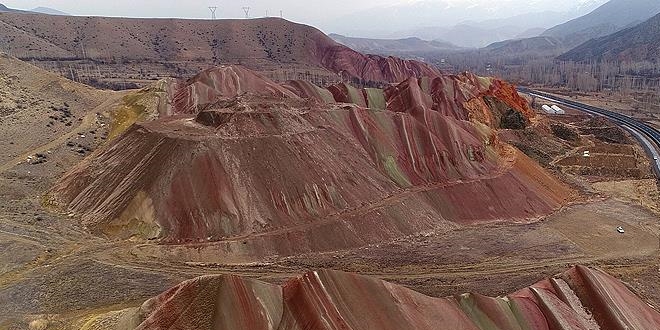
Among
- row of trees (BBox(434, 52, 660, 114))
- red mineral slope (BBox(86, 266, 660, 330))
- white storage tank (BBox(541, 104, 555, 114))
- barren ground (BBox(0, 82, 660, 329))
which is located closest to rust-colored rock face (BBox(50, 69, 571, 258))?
barren ground (BBox(0, 82, 660, 329))

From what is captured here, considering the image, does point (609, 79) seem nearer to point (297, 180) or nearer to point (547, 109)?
point (547, 109)

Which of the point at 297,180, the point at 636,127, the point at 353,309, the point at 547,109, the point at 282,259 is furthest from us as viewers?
Answer: the point at 547,109

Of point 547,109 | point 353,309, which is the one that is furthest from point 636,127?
point 353,309

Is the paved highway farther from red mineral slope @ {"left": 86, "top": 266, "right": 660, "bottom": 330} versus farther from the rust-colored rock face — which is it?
red mineral slope @ {"left": 86, "top": 266, "right": 660, "bottom": 330}

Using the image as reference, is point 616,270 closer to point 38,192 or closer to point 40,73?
point 38,192

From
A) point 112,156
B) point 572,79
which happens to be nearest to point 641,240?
point 112,156

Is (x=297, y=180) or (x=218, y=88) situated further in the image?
(x=218, y=88)
